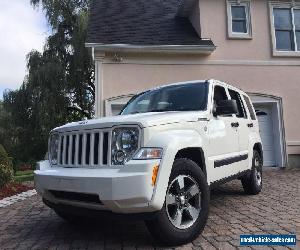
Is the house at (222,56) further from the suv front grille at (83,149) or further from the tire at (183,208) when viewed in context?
the tire at (183,208)

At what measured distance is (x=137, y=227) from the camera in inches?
198

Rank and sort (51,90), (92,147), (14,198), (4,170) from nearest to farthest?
(92,147)
(14,198)
(4,170)
(51,90)

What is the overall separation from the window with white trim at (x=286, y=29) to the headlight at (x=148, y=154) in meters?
11.5

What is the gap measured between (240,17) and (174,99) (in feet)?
31.9

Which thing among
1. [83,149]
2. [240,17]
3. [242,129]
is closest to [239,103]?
[242,129]

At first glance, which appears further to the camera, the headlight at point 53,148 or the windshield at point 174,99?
the windshield at point 174,99

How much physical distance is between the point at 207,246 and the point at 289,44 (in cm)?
1190

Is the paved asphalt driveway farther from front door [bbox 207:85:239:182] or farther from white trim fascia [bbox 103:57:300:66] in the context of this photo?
white trim fascia [bbox 103:57:300:66]

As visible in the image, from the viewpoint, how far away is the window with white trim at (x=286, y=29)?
14.0 meters

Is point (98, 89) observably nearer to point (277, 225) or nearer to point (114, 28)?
point (114, 28)

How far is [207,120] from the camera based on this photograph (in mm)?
5043

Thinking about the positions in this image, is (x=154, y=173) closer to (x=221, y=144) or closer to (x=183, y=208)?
(x=183, y=208)

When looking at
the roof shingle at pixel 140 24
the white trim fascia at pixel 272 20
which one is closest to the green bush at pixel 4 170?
the roof shingle at pixel 140 24

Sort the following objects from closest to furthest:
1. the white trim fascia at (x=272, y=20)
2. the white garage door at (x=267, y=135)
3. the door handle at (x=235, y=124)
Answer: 1. the door handle at (x=235, y=124)
2. the white garage door at (x=267, y=135)
3. the white trim fascia at (x=272, y=20)
